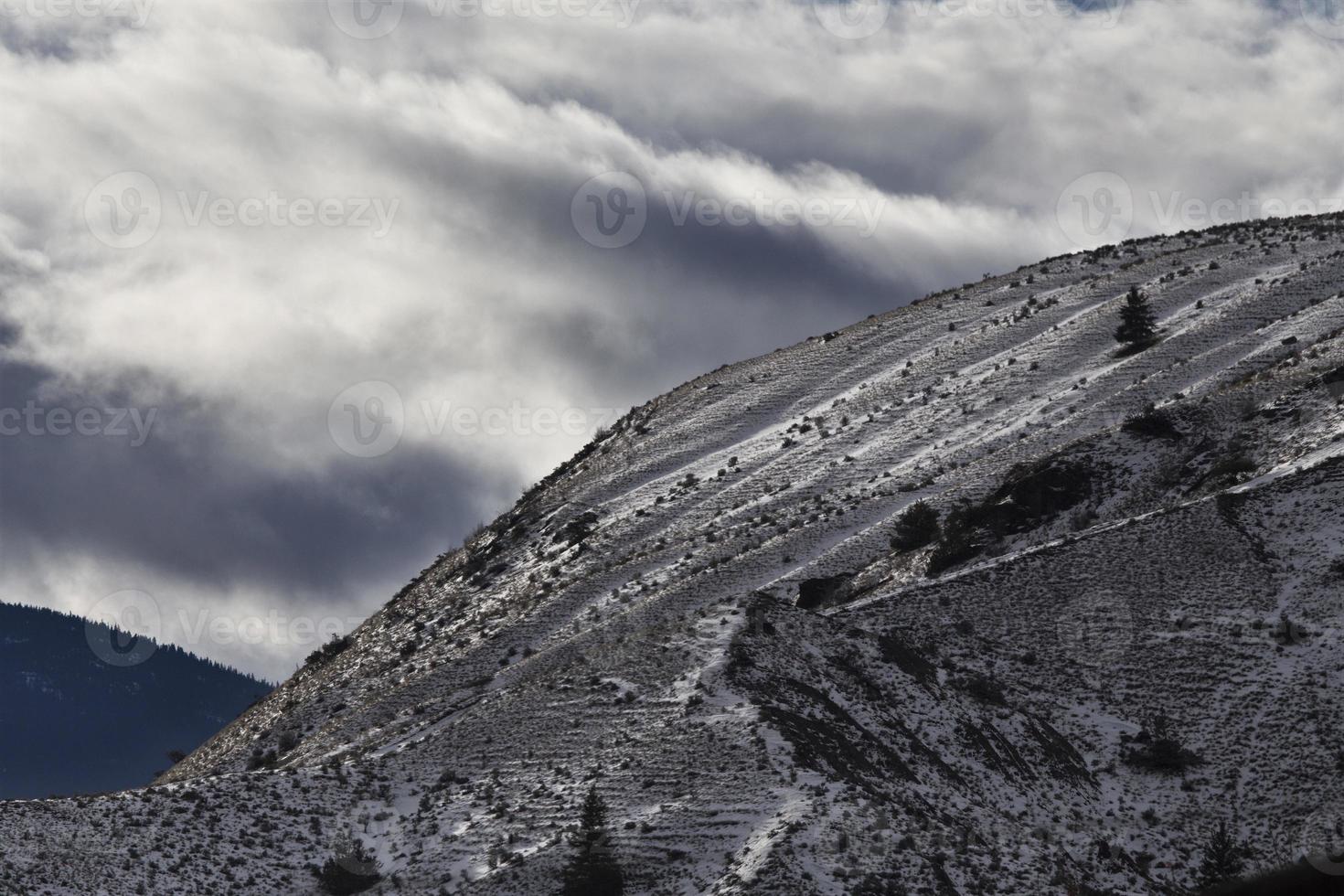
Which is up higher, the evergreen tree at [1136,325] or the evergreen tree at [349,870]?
the evergreen tree at [1136,325]

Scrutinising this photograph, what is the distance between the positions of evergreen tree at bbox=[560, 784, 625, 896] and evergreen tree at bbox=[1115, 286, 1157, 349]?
49.8 metres

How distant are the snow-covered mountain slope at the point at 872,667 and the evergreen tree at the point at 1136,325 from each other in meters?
0.87

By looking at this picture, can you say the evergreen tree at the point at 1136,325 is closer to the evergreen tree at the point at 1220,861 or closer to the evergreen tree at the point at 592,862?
the evergreen tree at the point at 1220,861

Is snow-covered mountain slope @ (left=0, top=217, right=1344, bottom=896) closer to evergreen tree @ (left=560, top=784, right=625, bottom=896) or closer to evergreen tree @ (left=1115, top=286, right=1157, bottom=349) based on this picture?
evergreen tree @ (left=560, top=784, right=625, bottom=896)

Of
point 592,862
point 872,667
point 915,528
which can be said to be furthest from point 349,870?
point 915,528

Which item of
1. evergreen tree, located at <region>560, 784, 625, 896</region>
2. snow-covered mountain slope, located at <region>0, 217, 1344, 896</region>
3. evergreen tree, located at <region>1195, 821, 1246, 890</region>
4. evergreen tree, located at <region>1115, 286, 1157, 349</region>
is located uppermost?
evergreen tree, located at <region>1115, 286, 1157, 349</region>

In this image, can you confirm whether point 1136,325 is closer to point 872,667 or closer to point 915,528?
point 915,528

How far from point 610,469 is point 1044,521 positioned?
2909 centimetres

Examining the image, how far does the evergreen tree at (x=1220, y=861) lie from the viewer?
38.8 m

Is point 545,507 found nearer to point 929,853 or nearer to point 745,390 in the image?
point 745,390

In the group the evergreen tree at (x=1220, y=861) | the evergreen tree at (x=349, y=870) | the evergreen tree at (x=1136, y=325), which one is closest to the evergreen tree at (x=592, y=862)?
the evergreen tree at (x=349, y=870)

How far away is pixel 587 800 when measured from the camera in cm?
3769

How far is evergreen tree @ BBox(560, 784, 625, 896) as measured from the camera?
35.6 metres

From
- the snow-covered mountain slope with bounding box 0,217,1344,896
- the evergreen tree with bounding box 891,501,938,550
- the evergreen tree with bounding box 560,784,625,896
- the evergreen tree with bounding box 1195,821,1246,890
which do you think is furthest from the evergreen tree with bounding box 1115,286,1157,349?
the evergreen tree with bounding box 560,784,625,896
